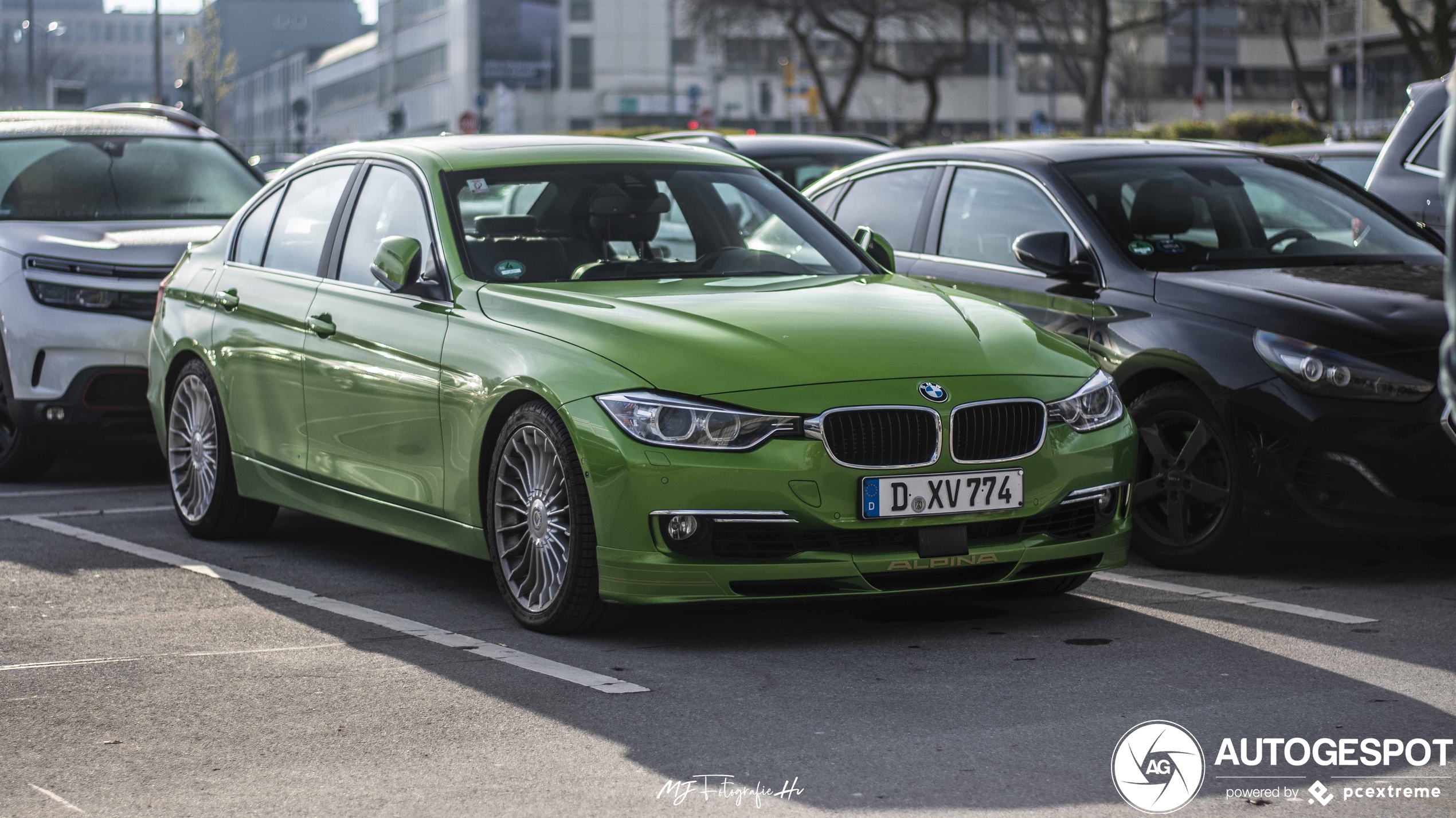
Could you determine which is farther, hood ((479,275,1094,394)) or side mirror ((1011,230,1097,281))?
side mirror ((1011,230,1097,281))

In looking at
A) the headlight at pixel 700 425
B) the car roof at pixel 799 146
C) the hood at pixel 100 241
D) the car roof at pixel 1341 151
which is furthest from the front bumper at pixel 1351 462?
the car roof at pixel 799 146

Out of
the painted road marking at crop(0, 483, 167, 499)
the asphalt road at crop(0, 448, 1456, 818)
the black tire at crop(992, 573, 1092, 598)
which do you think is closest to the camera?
the asphalt road at crop(0, 448, 1456, 818)

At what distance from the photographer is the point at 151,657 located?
5.87m

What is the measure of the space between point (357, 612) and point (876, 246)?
97.7 inches

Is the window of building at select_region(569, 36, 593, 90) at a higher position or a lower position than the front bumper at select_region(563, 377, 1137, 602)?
higher

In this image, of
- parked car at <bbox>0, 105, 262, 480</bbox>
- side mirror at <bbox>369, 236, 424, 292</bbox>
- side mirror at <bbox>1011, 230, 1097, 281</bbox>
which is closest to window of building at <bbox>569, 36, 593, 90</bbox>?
parked car at <bbox>0, 105, 262, 480</bbox>

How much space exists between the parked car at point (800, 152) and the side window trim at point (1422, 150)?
4.67m

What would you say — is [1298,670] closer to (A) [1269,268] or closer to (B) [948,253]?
(A) [1269,268]

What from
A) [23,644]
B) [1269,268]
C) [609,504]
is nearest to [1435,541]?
[1269,268]

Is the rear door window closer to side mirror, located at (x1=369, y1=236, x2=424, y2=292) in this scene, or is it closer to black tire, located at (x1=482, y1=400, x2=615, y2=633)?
side mirror, located at (x1=369, y1=236, x2=424, y2=292)

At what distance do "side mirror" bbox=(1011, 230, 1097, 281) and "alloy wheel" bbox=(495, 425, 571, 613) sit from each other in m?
2.60

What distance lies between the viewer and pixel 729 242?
718cm

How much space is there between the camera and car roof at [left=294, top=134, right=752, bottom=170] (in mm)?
7160

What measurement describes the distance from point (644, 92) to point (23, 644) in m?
96.3
